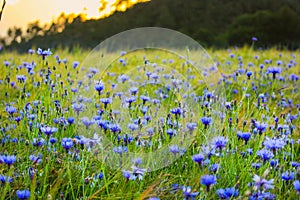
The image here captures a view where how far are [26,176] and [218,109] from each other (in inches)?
58.5

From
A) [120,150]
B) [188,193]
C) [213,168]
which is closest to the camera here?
[188,193]

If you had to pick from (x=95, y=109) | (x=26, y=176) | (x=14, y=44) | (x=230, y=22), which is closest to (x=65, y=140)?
(x=26, y=176)

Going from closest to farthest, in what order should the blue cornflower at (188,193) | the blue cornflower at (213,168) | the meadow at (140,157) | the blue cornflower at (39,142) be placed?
the blue cornflower at (188,193) → the meadow at (140,157) → the blue cornflower at (213,168) → the blue cornflower at (39,142)

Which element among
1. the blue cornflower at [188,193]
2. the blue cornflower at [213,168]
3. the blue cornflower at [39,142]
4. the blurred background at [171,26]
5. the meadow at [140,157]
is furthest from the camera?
the blurred background at [171,26]

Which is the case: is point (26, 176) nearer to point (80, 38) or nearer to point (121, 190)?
point (121, 190)

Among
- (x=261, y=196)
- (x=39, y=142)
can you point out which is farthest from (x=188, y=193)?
(x=39, y=142)

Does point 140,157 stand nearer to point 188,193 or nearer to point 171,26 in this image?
point 188,193

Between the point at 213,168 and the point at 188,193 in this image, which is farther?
the point at 213,168

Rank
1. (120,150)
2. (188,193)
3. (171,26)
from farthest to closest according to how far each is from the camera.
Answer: (171,26) < (120,150) < (188,193)

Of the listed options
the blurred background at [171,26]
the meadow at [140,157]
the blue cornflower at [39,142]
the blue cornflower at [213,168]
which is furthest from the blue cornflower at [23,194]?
the blurred background at [171,26]

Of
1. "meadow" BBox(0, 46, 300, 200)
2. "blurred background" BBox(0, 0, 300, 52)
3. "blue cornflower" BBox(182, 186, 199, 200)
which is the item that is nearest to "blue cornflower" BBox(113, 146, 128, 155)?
"meadow" BBox(0, 46, 300, 200)

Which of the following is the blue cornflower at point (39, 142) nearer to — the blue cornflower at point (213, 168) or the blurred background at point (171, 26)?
the blue cornflower at point (213, 168)

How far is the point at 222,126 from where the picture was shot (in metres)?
2.47

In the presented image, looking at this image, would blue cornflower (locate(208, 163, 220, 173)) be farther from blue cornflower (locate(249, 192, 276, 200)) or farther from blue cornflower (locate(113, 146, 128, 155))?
blue cornflower (locate(113, 146, 128, 155))
